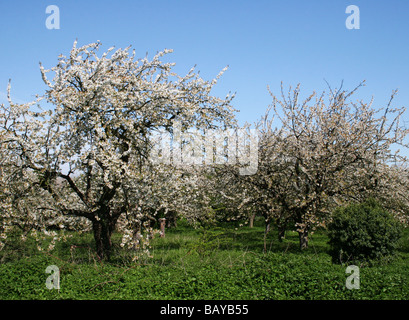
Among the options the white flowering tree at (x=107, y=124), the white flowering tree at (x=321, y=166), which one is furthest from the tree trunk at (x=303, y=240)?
the white flowering tree at (x=107, y=124)

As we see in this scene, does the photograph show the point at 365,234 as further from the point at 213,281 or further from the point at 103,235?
the point at 103,235

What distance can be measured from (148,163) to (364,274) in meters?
7.57

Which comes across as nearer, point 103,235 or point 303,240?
point 103,235

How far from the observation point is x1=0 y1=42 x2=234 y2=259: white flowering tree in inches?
408

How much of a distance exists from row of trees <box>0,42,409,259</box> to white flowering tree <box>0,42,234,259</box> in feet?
0.13

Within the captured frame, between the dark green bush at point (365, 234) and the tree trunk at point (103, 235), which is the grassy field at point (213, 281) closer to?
the dark green bush at point (365, 234)

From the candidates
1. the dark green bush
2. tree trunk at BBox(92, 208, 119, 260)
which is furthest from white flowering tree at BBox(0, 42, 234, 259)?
the dark green bush

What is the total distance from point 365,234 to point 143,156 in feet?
26.1

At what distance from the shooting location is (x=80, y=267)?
1047 centimetres

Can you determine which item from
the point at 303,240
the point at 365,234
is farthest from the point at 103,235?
the point at 365,234

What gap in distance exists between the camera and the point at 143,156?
12109 mm

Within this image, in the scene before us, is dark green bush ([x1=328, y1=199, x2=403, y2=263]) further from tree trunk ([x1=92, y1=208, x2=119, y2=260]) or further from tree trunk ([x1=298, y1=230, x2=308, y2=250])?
tree trunk ([x1=92, y1=208, x2=119, y2=260])

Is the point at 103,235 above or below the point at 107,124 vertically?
below
